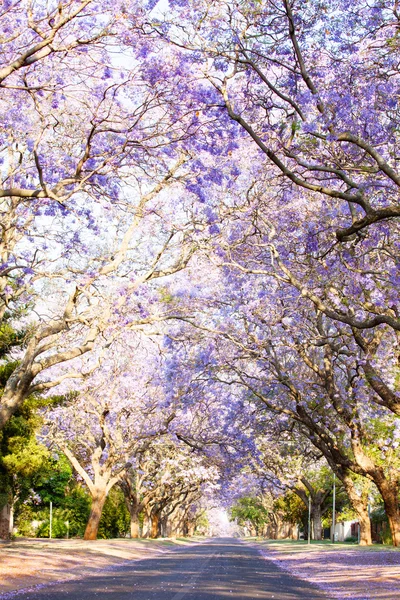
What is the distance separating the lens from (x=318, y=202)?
18609 millimetres

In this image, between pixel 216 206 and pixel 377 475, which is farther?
pixel 377 475

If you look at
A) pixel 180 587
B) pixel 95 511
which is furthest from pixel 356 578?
pixel 95 511

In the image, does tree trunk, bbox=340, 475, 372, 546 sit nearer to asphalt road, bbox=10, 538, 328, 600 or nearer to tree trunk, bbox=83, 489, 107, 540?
asphalt road, bbox=10, 538, 328, 600

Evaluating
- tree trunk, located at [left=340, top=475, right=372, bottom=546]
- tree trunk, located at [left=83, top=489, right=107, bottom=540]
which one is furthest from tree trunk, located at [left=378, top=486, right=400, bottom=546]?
tree trunk, located at [left=83, top=489, right=107, bottom=540]

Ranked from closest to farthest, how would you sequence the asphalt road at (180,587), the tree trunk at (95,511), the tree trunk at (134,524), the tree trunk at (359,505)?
1. the asphalt road at (180,587)
2. the tree trunk at (359,505)
3. the tree trunk at (95,511)
4. the tree trunk at (134,524)

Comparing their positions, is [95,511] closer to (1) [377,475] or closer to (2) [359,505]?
(2) [359,505]

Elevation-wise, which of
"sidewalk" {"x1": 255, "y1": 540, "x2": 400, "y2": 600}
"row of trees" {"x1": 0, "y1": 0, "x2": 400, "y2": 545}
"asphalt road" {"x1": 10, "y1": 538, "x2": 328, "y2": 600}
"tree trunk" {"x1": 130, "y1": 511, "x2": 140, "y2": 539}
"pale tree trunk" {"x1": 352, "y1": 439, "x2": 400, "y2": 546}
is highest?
"row of trees" {"x1": 0, "y1": 0, "x2": 400, "y2": 545}

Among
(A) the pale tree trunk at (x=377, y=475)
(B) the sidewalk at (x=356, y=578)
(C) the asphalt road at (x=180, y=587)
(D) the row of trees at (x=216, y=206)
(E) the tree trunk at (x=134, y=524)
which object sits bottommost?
(C) the asphalt road at (x=180, y=587)

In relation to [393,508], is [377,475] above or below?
above

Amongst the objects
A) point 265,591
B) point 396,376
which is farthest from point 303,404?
point 265,591

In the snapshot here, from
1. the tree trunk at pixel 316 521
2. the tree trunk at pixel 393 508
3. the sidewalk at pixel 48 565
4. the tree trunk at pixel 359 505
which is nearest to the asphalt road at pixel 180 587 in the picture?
the sidewalk at pixel 48 565

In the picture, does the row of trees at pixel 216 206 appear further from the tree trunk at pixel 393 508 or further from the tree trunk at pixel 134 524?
the tree trunk at pixel 134 524

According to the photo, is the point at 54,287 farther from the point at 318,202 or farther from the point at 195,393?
the point at 318,202

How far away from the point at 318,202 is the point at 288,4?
8090 millimetres
